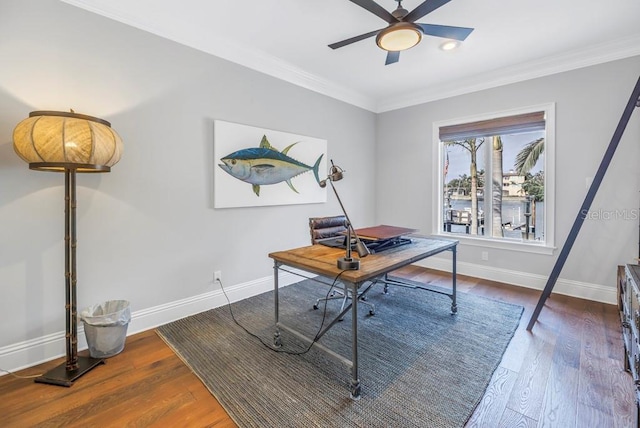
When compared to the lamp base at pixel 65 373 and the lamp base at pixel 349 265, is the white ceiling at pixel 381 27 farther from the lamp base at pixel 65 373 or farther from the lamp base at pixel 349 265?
the lamp base at pixel 65 373

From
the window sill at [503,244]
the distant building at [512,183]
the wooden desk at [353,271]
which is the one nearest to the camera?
the wooden desk at [353,271]

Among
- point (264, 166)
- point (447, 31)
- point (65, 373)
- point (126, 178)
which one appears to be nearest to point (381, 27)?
point (447, 31)

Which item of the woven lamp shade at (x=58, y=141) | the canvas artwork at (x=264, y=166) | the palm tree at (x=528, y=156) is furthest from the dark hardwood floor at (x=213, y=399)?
the palm tree at (x=528, y=156)

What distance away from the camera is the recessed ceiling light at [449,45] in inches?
109

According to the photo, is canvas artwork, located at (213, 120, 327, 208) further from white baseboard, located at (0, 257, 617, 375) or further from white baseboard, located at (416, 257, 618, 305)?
white baseboard, located at (416, 257, 618, 305)

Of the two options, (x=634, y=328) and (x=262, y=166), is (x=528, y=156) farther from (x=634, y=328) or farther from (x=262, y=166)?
(x=262, y=166)

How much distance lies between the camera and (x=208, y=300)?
2832 millimetres

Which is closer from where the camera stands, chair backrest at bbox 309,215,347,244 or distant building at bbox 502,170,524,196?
chair backrest at bbox 309,215,347,244

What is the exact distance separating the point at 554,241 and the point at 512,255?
1.50 ft

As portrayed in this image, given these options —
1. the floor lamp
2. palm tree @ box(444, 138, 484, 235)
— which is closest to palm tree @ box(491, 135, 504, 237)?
palm tree @ box(444, 138, 484, 235)

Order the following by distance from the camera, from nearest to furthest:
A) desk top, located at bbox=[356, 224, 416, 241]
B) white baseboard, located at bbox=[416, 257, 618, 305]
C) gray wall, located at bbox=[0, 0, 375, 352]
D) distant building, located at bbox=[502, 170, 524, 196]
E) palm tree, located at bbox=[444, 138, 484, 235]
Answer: gray wall, located at bbox=[0, 0, 375, 352] < desk top, located at bbox=[356, 224, 416, 241] < white baseboard, located at bbox=[416, 257, 618, 305] < distant building, located at bbox=[502, 170, 524, 196] < palm tree, located at bbox=[444, 138, 484, 235]

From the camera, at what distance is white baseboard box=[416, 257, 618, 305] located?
9.79 feet

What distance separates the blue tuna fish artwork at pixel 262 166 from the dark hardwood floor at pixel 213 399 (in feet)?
5.41

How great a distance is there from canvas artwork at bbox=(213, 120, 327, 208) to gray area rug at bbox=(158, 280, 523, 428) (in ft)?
3.72
